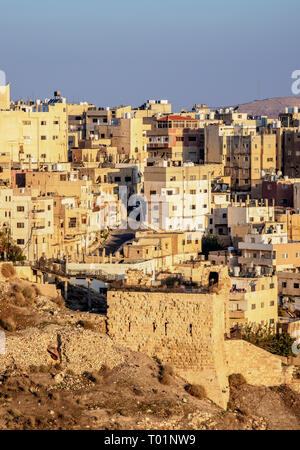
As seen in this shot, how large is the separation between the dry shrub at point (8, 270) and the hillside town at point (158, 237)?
0.12 feet

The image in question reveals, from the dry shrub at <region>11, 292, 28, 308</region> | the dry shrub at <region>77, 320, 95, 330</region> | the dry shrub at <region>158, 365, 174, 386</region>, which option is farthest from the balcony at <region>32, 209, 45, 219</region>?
the dry shrub at <region>158, 365, 174, 386</region>

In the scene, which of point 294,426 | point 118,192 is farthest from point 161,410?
point 118,192

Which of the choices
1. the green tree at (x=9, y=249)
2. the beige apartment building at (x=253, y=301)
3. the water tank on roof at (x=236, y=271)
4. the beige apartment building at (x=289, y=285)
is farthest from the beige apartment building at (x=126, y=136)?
the beige apartment building at (x=253, y=301)

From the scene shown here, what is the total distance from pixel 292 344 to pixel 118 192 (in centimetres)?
1714

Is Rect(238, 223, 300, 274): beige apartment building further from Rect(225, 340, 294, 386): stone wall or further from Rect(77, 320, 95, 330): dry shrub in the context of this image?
Rect(77, 320, 95, 330): dry shrub

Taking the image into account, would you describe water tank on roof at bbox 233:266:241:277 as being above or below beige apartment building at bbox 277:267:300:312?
above

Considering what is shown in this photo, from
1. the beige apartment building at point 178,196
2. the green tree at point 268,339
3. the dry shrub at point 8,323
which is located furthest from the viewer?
the beige apartment building at point 178,196

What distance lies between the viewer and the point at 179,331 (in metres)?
30.1

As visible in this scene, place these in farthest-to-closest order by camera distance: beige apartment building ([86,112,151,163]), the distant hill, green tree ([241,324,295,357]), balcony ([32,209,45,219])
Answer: the distant hill → beige apartment building ([86,112,151,163]) → balcony ([32,209,45,219]) → green tree ([241,324,295,357])

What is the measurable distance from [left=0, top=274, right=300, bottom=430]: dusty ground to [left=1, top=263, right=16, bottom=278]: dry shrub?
10.1 feet

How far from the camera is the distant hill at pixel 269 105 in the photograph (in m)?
110

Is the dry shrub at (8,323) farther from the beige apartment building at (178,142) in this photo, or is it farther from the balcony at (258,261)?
the beige apartment building at (178,142)

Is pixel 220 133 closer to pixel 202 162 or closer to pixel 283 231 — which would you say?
pixel 202 162

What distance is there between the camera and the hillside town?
99.0 feet
